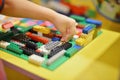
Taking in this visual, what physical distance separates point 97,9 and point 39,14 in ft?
1.17

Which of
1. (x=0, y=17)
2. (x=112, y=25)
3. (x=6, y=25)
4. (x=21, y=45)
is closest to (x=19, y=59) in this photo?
(x=21, y=45)

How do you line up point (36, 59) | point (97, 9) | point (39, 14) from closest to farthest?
point (36, 59)
point (39, 14)
point (97, 9)

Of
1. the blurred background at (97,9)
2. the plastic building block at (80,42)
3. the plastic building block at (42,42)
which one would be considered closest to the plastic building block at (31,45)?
the plastic building block at (42,42)

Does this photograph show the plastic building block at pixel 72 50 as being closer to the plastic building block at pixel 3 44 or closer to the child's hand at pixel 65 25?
the child's hand at pixel 65 25

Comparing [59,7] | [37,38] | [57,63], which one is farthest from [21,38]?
[59,7]

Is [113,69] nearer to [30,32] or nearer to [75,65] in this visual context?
[75,65]

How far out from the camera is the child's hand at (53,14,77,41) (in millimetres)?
576

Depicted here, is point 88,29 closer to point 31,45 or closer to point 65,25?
→ point 65,25

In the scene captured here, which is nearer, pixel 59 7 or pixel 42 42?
pixel 42 42

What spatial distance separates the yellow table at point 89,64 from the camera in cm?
47

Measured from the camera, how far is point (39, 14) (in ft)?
1.93

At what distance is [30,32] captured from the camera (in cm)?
64

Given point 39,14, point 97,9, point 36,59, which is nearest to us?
point 36,59

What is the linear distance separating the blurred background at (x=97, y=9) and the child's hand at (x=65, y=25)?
1.02 feet
